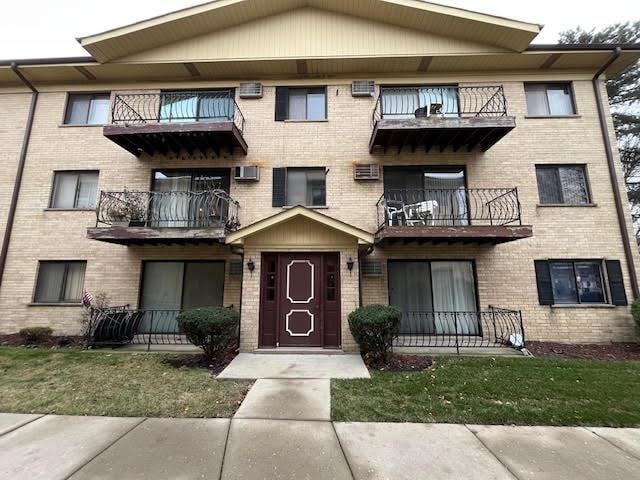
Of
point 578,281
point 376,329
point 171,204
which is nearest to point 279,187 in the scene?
point 171,204

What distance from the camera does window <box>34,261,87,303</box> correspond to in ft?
30.8

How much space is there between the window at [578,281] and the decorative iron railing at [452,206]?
1874 millimetres

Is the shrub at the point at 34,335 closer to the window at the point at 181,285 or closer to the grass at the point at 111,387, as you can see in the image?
the grass at the point at 111,387

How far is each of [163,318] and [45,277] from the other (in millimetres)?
4245

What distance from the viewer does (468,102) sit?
10086 mm

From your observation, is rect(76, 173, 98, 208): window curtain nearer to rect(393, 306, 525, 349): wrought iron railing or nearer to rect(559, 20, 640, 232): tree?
rect(393, 306, 525, 349): wrought iron railing

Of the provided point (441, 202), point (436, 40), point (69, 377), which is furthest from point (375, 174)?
point (69, 377)

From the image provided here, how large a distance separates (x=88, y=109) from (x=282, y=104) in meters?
7.12

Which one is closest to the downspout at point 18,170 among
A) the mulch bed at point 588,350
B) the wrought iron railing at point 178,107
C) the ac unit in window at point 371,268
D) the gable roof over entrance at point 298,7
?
the gable roof over entrance at point 298,7

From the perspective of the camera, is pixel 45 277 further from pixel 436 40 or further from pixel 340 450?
pixel 436 40

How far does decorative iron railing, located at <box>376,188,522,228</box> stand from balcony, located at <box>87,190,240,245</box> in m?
4.85

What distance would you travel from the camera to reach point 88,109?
419 inches

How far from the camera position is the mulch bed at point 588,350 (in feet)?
24.7

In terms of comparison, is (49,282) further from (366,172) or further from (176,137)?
(366,172)
